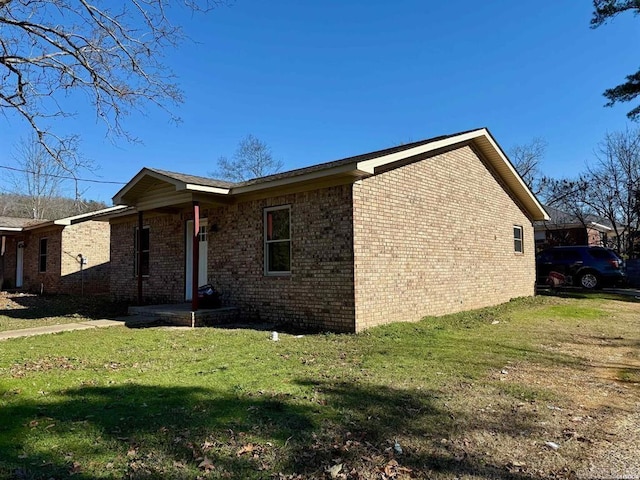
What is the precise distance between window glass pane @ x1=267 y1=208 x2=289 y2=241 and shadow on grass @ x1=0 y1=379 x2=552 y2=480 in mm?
5448

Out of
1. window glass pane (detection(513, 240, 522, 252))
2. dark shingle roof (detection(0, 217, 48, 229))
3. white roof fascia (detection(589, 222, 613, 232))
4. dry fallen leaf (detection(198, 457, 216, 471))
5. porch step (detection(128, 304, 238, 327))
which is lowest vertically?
dry fallen leaf (detection(198, 457, 216, 471))

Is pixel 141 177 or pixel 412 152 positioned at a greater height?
pixel 412 152

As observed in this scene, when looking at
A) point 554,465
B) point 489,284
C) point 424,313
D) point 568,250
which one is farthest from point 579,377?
point 568,250

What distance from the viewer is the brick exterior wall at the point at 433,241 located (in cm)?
894

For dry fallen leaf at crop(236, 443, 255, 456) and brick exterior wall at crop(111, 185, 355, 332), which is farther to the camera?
brick exterior wall at crop(111, 185, 355, 332)

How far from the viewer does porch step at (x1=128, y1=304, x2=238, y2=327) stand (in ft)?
Result: 32.2

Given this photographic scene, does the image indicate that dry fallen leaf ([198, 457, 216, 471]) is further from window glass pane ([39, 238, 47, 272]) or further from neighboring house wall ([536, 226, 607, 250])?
neighboring house wall ([536, 226, 607, 250])

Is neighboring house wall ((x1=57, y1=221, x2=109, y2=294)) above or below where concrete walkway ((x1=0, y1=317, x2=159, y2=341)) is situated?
above

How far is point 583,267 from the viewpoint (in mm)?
19312

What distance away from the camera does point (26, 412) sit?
411 cm

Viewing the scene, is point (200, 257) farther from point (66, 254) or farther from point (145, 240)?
point (66, 254)

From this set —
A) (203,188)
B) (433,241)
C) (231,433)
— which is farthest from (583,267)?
(231,433)

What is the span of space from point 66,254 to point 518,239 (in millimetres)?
18893

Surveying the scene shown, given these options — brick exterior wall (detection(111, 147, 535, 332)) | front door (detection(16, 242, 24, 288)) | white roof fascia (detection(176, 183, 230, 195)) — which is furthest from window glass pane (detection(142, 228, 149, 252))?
front door (detection(16, 242, 24, 288))
